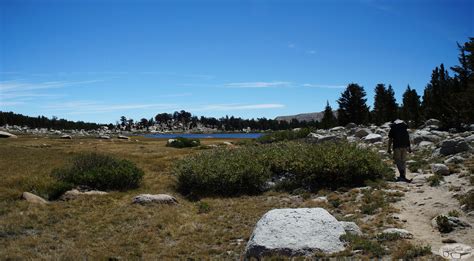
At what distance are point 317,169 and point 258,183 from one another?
3251mm

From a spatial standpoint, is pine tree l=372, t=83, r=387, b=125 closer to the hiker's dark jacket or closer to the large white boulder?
the hiker's dark jacket

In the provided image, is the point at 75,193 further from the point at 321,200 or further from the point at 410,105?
the point at 410,105

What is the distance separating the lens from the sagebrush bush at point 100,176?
802 inches

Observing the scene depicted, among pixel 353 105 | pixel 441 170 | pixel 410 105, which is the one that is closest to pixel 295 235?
pixel 441 170

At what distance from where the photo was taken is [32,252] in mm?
10406

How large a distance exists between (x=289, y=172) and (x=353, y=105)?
58.0m

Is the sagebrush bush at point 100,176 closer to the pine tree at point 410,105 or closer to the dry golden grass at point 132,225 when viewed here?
the dry golden grass at point 132,225

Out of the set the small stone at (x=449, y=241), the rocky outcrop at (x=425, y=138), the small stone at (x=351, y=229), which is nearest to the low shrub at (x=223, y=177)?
the small stone at (x=351, y=229)

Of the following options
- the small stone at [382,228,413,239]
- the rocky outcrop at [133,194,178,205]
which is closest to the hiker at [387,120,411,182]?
the small stone at [382,228,413,239]

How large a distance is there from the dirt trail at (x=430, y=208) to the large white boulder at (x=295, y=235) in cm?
227

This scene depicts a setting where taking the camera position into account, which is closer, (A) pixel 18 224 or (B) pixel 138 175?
(A) pixel 18 224

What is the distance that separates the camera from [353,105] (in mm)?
73812

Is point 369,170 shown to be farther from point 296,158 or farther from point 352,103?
point 352,103

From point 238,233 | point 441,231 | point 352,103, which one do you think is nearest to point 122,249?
point 238,233
